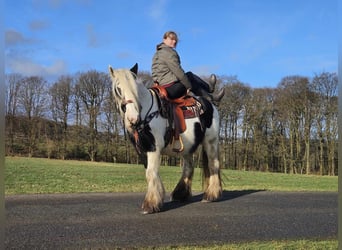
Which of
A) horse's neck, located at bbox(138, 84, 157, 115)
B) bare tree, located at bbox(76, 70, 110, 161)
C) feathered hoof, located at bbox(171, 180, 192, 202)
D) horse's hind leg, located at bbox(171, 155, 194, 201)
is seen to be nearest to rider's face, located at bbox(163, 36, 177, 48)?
horse's neck, located at bbox(138, 84, 157, 115)

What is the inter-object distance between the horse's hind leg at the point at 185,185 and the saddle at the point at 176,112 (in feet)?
3.25

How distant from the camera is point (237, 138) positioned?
51312 mm

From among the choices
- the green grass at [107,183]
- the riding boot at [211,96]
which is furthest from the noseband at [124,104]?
the green grass at [107,183]

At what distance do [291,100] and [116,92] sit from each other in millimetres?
42514

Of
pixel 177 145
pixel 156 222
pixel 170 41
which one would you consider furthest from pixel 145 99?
pixel 156 222

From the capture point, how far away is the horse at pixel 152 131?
6.82 metres

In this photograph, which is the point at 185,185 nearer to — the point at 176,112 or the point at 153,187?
the point at 153,187

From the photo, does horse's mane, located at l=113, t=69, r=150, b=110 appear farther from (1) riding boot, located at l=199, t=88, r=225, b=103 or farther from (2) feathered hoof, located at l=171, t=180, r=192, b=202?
(2) feathered hoof, located at l=171, t=180, r=192, b=202

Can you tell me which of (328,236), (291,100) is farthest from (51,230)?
(291,100)

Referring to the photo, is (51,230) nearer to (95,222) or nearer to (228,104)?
(95,222)

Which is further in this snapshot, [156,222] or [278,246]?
[156,222]

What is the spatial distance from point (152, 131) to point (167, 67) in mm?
1533

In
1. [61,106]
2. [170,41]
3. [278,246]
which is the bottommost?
[278,246]

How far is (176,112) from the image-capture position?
786 cm
